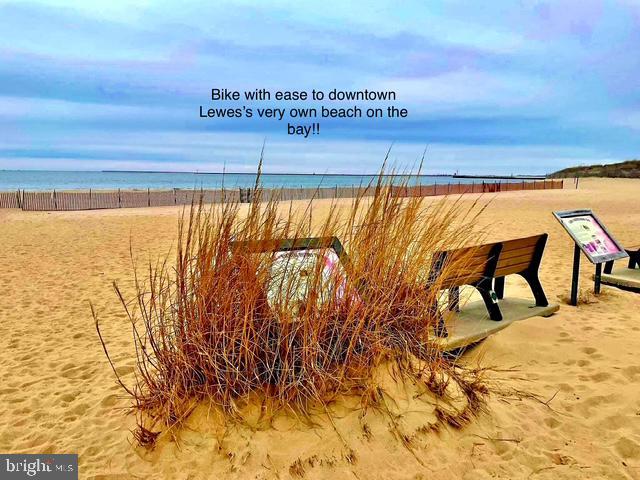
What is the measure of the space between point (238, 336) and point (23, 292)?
558 centimetres

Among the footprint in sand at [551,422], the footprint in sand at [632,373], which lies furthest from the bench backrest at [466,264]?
the footprint in sand at [632,373]

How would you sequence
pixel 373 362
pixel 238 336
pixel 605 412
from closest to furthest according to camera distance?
1. pixel 238 336
2. pixel 373 362
3. pixel 605 412

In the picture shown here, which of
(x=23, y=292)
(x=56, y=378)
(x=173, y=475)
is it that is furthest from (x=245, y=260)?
(x=23, y=292)

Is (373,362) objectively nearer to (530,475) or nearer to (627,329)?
(530,475)

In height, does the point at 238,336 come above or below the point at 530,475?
above

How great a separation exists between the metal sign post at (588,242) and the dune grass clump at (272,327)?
3.14 meters

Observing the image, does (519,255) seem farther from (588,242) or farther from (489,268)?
(588,242)

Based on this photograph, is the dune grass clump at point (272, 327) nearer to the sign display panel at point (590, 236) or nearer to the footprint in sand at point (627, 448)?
the footprint in sand at point (627, 448)

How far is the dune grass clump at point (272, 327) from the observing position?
2.56m

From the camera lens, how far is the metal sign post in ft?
17.6

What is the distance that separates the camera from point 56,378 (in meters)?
3.79

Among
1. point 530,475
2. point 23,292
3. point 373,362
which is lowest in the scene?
point 23,292

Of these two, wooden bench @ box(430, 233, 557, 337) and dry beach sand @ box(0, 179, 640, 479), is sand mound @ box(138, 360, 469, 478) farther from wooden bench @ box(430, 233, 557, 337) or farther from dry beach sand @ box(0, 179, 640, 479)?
wooden bench @ box(430, 233, 557, 337)

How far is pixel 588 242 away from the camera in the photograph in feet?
18.1
